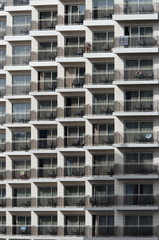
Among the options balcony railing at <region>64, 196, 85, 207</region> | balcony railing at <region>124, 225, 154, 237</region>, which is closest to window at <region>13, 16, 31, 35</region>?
balcony railing at <region>64, 196, 85, 207</region>

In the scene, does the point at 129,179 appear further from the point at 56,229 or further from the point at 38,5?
the point at 38,5

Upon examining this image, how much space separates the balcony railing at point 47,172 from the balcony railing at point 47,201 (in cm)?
180

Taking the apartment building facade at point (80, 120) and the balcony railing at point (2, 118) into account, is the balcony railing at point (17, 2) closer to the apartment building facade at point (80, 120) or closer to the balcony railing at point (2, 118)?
the apartment building facade at point (80, 120)

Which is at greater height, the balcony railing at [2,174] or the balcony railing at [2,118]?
the balcony railing at [2,118]

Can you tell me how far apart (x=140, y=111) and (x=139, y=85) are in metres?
2.10

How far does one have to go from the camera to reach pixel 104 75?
9112 centimetres

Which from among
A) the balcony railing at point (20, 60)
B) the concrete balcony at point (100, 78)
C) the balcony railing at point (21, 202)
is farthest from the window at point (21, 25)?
the balcony railing at point (21, 202)

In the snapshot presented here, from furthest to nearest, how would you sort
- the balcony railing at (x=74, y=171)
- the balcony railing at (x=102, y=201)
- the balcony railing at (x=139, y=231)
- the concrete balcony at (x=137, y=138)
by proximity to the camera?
the balcony railing at (x=74, y=171) < the balcony railing at (x=102, y=201) < the concrete balcony at (x=137, y=138) < the balcony railing at (x=139, y=231)

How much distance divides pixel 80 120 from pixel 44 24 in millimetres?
8933

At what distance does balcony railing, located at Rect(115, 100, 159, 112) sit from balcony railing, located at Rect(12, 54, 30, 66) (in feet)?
32.3

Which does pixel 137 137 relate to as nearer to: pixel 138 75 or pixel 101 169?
pixel 101 169

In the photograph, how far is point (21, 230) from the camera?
9231 centimetres

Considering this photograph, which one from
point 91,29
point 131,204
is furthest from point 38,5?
point 131,204

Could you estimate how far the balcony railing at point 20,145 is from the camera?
3696 inches
